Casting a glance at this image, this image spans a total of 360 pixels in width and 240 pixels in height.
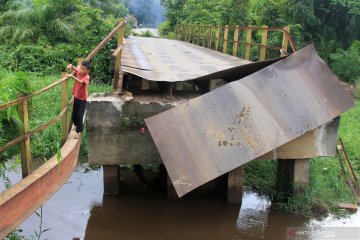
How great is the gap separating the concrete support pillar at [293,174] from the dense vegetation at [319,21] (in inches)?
519

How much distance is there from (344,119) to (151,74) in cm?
862

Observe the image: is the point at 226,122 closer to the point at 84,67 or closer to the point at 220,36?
the point at 84,67

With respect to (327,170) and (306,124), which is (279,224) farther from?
(327,170)

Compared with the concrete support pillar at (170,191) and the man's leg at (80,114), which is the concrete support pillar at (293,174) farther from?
the man's leg at (80,114)

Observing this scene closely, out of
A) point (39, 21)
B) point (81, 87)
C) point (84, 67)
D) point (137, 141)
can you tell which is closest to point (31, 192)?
point (81, 87)

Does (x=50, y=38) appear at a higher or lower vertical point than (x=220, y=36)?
lower

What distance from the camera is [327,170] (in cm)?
870

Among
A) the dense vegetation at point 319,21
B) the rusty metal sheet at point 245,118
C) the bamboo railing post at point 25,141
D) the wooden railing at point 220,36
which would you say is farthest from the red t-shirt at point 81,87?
the dense vegetation at point 319,21

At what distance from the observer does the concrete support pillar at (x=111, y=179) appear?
Answer: 6980mm

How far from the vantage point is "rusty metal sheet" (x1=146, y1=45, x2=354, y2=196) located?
221 inches

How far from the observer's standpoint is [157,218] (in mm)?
6500

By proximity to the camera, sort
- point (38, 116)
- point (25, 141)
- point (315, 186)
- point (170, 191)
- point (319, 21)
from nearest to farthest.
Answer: point (25, 141) → point (170, 191) → point (315, 186) → point (38, 116) → point (319, 21)

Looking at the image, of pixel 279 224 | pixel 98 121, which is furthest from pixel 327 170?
pixel 98 121

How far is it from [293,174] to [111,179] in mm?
2985
